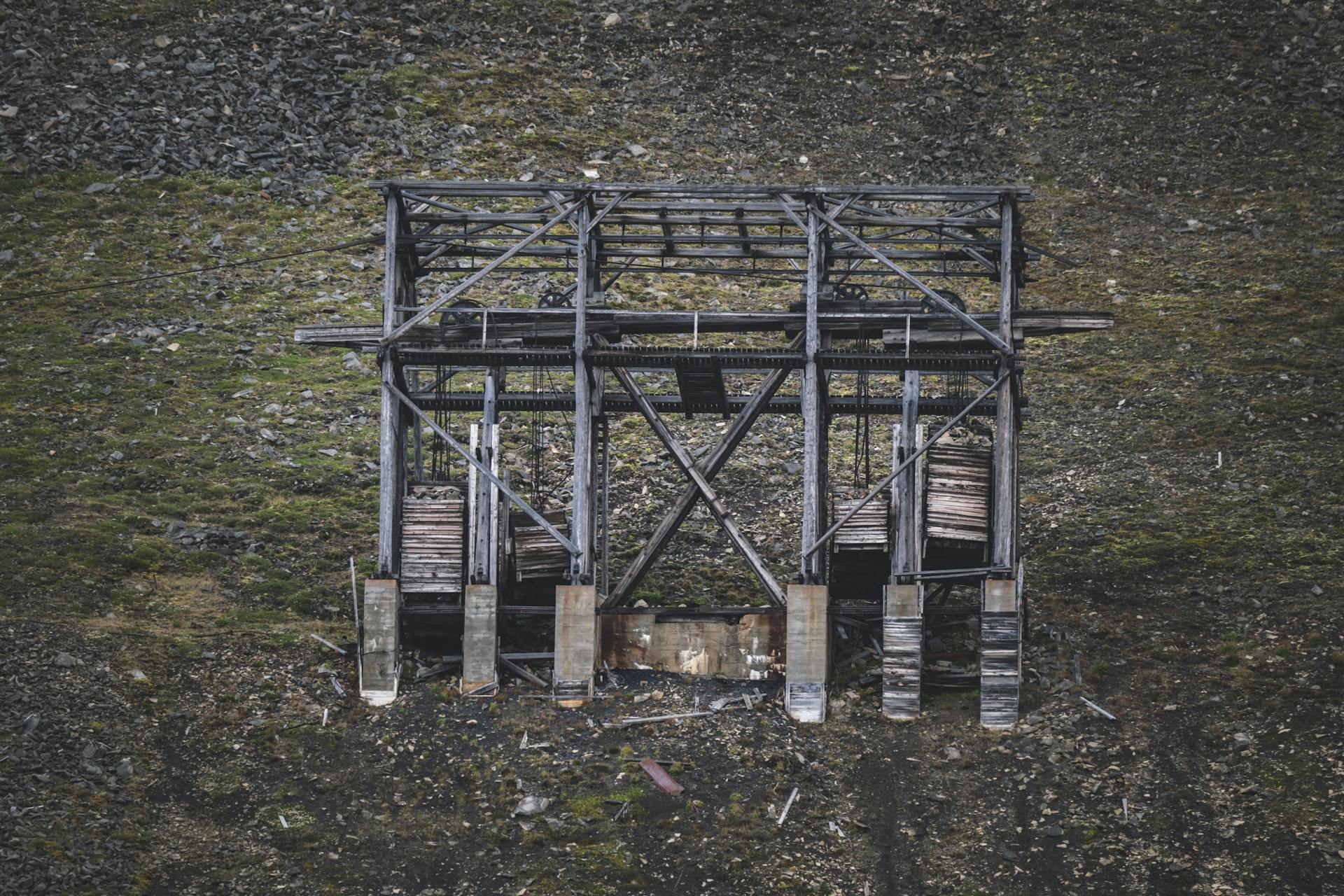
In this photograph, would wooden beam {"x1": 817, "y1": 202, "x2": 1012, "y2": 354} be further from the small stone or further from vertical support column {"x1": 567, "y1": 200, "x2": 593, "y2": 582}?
the small stone

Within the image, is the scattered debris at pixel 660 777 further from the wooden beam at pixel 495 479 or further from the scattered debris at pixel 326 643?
the scattered debris at pixel 326 643

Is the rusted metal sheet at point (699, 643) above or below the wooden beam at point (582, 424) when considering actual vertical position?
below

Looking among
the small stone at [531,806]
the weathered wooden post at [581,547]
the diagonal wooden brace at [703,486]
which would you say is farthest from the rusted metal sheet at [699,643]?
the small stone at [531,806]

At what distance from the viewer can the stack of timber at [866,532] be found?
29516 millimetres

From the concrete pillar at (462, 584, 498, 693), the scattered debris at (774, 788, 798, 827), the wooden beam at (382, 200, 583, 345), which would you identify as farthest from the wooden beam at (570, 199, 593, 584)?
the scattered debris at (774, 788, 798, 827)

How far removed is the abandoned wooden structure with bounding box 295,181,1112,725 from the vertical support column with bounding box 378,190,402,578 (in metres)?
0.05

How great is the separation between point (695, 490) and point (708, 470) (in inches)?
17.1

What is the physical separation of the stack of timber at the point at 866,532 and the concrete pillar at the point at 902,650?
3.62ft

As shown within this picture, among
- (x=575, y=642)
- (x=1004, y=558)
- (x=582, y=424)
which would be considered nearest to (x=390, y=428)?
(x=582, y=424)

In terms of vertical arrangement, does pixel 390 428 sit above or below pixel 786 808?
above

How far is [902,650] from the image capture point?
92.2 feet

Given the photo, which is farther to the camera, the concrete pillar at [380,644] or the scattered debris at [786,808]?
the concrete pillar at [380,644]

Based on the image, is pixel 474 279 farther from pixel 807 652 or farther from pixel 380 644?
pixel 807 652

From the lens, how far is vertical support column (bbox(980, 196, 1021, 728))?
27281 mm
